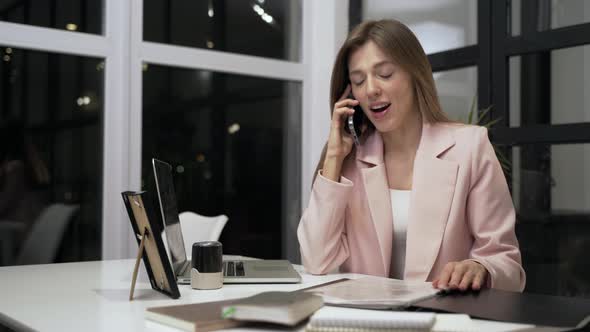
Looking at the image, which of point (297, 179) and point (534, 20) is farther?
point (297, 179)

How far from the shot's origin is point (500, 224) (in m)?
1.80

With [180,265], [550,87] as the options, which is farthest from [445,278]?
[550,87]

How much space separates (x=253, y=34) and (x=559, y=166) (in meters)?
2.02

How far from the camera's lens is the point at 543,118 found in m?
2.85

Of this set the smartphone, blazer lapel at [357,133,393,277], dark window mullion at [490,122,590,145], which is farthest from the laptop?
dark window mullion at [490,122,590,145]

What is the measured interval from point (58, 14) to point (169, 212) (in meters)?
2.02

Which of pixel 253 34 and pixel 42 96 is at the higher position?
pixel 253 34

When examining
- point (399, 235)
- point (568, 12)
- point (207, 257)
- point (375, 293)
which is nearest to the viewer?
point (375, 293)

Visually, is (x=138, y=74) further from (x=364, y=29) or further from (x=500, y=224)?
(x=500, y=224)

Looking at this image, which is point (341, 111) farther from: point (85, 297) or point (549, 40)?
point (549, 40)

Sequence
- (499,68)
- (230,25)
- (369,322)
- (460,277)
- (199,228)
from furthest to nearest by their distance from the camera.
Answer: (230,25) < (499,68) < (199,228) < (460,277) < (369,322)

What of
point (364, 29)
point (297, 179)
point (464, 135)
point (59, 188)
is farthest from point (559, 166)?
point (59, 188)

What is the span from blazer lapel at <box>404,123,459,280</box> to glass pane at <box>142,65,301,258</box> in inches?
75.0

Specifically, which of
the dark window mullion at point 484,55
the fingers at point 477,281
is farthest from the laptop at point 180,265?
the dark window mullion at point 484,55
